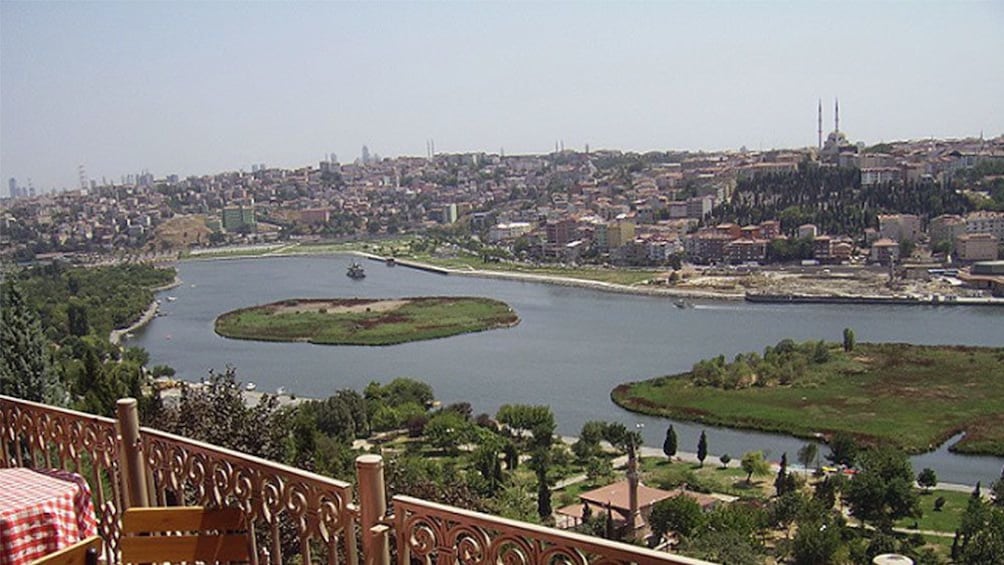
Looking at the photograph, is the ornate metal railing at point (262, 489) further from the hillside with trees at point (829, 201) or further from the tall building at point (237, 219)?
the tall building at point (237, 219)

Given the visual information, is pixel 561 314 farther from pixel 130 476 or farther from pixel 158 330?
pixel 130 476

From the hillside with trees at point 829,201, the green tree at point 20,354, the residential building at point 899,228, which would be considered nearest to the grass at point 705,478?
the green tree at point 20,354

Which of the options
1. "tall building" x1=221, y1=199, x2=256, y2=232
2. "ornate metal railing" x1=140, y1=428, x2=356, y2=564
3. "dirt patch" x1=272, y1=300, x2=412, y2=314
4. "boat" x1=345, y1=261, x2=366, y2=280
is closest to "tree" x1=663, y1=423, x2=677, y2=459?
"ornate metal railing" x1=140, y1=428, x2=356, y2=564

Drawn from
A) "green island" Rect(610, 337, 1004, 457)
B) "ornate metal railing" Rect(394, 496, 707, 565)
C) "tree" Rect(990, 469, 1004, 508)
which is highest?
"ornate metal railing" Rect(394, 496, 707, 565)

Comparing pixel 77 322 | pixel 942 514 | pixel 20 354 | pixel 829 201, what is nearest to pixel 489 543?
pixel 20 354

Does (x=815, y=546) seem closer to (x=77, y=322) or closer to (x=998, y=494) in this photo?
(x=998, y=494)

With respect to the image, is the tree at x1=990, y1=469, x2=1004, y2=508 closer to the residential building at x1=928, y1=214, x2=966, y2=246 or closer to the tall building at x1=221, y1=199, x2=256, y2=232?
the residential building at x1=928, y1=214, x2=966, y2=246

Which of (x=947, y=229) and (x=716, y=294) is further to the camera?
(x=947, y=229)
